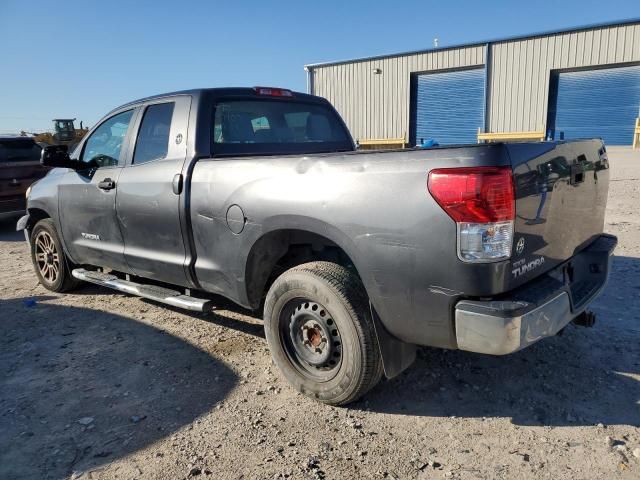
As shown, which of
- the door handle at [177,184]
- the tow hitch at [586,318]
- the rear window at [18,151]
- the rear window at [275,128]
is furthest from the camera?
the rear window at [18,151]

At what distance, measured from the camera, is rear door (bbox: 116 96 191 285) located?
377cm

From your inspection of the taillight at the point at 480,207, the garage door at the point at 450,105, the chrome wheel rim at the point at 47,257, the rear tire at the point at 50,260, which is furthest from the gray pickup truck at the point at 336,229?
the garage door at the point at 450,105

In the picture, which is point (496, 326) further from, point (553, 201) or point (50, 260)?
point (50, 260)

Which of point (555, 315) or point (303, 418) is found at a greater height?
point (555, 315)

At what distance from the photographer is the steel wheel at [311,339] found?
2978 millimetres

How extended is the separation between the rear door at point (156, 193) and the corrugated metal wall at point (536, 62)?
70.4ft

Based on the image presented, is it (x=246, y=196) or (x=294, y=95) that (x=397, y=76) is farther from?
(x=246, y=196)

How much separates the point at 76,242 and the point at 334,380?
326 centimetres

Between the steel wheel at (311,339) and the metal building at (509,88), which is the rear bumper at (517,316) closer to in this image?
the steel wheel at (311,339)

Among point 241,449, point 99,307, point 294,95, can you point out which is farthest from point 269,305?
point 99,307

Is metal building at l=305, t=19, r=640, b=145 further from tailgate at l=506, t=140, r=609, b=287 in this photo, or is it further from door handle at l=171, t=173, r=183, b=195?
door handle at l=171, t=173, r=183, b=195

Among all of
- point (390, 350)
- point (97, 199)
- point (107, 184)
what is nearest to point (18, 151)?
point (97, 199)

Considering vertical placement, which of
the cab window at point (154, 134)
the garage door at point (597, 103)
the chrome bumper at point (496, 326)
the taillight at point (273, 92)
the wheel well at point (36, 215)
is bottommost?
the chrome bumper at point (496, 326)

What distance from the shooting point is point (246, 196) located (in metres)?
3.22
